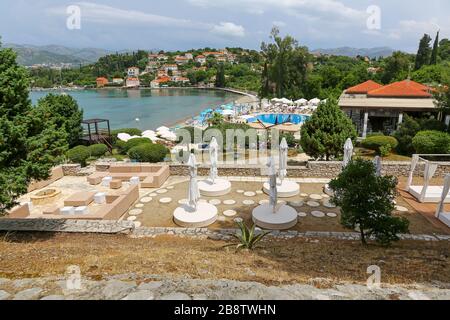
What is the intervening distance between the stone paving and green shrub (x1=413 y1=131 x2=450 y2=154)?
16.7 m

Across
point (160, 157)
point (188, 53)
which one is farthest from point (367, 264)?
point (188, 53)

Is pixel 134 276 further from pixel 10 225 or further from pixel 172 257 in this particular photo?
pixel 10 225

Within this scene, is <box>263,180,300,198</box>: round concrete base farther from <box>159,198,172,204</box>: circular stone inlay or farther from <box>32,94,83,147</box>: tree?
<box>32,94,83,147</box>: tree

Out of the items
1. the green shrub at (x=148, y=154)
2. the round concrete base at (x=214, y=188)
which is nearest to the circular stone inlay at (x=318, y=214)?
the round concrete base at (x=214, y=188)

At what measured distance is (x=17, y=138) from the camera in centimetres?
677

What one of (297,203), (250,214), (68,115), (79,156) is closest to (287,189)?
(297,203)

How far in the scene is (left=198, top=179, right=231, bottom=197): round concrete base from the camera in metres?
12.6

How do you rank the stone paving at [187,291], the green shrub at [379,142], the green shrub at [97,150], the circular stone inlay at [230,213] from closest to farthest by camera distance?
the stone paving at [187,291], the circular stone inlay at [230,213], the green shrub at [379,142], the green shrub at [97,150]

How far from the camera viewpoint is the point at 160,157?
734 inches

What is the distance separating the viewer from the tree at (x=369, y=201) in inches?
270

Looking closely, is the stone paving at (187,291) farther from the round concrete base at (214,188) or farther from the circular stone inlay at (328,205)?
the round concrete base at (214,188)

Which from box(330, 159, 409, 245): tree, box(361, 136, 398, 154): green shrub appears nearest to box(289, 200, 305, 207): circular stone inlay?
box(330, 159, 409, 245): tree

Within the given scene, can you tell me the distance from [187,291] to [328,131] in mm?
13597

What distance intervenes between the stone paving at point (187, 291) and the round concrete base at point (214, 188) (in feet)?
27.7
